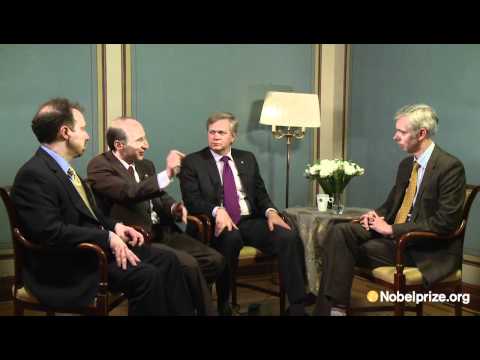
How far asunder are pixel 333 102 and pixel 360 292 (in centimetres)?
175

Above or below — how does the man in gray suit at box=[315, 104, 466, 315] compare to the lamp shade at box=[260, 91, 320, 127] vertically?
below

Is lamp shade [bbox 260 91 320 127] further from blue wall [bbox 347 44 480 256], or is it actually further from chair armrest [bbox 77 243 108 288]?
chair armrest [bbox 77 243 108 288]

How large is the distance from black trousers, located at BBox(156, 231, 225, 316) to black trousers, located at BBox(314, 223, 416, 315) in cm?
62

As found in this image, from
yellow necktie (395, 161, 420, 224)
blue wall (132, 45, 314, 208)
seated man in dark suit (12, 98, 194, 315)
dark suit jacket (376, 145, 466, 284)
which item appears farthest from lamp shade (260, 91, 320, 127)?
seated man in dark suit (12, 98, 194, 315)

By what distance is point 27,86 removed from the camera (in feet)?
12.5

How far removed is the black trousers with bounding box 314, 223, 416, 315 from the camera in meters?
3.11

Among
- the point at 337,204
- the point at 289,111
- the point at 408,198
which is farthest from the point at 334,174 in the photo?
the point at 289,111

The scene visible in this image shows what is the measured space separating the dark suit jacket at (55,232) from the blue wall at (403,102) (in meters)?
2.63

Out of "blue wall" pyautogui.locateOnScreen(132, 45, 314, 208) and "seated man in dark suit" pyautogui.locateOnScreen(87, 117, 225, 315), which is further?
"blue wall" pyautogui.locateOnScreen(132, 45, 314, 208)

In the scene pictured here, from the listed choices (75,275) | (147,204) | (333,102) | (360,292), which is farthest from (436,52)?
(75,275)

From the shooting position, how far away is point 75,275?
8.41ft

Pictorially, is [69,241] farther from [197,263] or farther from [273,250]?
[273,250]

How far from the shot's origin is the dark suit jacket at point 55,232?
8.10 feet
